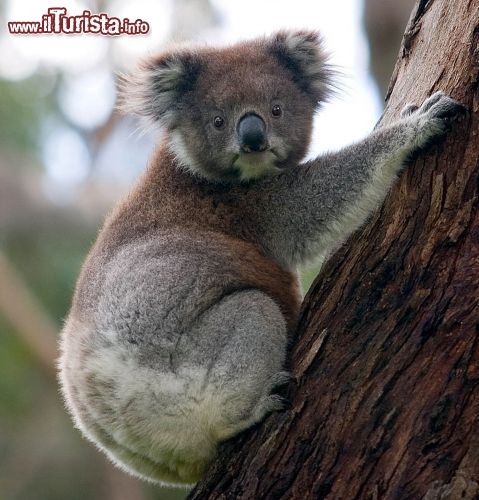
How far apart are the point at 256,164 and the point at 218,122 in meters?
0.39

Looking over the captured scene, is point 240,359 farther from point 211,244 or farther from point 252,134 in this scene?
point 252,134

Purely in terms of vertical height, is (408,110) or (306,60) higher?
(306,60)

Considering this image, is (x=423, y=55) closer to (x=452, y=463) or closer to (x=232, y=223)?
(x=232, y=223)

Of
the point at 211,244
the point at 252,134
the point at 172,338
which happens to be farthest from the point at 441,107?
the point at 172,338

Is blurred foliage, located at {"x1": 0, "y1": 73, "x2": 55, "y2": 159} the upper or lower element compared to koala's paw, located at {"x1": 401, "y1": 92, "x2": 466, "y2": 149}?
lower

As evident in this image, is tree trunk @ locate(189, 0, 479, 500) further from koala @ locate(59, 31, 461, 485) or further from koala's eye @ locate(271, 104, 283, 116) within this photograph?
koala's eye @ locate(271, 104, 283, 116)

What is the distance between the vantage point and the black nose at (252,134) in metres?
4.39

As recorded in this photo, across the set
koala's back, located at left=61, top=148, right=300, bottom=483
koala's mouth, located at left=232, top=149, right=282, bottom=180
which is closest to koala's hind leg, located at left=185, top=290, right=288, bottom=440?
koala's back, located at left=61, top=148, right=300, bottom=483

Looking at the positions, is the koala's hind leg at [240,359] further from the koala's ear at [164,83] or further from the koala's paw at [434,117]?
the koala's ear at [164,83]

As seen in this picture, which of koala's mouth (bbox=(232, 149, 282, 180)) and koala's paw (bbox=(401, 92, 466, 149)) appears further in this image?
koala's mouth (bbox=(232, 149, 282, 180))

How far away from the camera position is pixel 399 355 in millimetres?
3119

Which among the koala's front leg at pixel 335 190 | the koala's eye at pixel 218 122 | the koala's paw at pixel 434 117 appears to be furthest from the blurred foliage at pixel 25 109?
the koala's paw at pixel 434 117

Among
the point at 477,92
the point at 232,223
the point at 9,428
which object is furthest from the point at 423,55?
the point at 9,428

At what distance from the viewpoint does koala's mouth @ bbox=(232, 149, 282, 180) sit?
4496 millimetres
